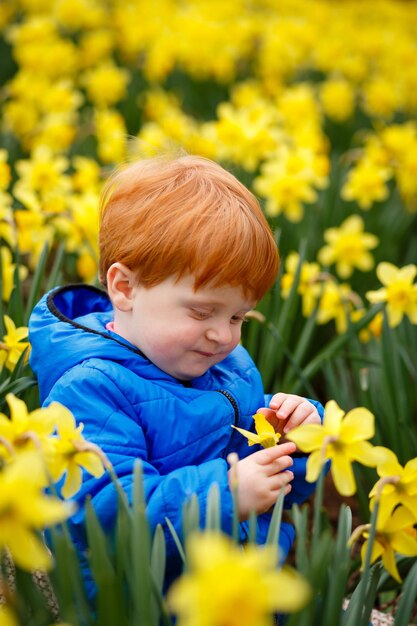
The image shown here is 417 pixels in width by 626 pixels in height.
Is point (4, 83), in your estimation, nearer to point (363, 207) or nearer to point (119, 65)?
point (119, 65)

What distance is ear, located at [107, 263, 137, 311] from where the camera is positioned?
1769 millimetres

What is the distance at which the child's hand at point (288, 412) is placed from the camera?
5.67 ft

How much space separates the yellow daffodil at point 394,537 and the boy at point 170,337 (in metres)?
0.20

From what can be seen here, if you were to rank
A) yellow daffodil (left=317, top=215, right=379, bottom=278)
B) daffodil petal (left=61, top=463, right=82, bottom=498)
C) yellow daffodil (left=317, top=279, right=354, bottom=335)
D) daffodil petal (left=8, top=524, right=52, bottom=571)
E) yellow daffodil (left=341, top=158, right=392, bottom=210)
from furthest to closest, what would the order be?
yellow daffodil (left=341, top=158, right=392, bottom=210), yellow daffodil (left=317, top=215, right=379, bottom=278), yellow daffodil (left=317, top=279, right=354, bottom=335), daffodil petal (left=61, top=463, right=82, bottom=498), daffodil petal (left=8, top=524, right=52, bottom=571)

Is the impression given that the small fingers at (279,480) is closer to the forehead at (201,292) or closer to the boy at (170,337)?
the boy at (170,337)

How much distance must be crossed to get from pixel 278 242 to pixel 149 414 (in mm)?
1570

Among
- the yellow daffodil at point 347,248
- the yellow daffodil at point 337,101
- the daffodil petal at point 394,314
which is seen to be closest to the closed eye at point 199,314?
the daffodil petal at point 394,314

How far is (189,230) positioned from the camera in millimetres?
1671

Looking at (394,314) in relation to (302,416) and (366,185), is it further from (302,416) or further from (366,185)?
(366,185)

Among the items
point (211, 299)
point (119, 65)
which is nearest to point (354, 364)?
point (211, 299)

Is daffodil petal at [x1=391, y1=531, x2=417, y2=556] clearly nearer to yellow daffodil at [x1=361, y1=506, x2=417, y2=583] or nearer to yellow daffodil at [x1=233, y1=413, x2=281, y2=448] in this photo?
yellow daffodil at [x1=361, y1=506, x2=417, y2=583]

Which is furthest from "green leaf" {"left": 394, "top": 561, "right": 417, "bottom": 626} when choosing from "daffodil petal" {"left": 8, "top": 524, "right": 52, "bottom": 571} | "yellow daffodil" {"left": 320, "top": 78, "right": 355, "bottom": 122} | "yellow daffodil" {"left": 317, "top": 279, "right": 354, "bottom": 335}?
"yellow daffodil" {"left": 320, "top": 78, "right": 355, "bottom": 122}

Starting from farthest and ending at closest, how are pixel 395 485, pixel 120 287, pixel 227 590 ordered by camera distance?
1. pixel 120 287
2. pixel 395 485
3. pixel 227 590

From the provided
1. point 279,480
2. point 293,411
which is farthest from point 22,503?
A: point 293,411
